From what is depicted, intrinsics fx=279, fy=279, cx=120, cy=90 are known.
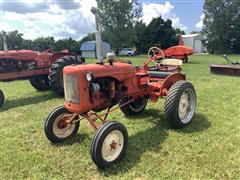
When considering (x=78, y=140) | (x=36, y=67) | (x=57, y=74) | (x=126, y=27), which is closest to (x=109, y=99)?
(x=78, y=140)

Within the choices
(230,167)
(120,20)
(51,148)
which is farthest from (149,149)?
(120,20)

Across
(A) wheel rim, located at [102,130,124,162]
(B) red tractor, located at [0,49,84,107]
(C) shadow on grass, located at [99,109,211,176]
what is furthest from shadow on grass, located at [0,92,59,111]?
(A) wheel rim, located at [102,130,124,162]

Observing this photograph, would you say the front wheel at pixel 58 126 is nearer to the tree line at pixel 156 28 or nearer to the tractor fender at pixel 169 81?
the tractor fender at pixel 169 81

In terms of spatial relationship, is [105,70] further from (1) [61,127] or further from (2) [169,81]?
(2) [169,81]

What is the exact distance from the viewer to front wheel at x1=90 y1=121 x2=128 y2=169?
11.8 feet

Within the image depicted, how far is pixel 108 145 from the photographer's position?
Answer: 12.4ft

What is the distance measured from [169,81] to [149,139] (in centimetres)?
137

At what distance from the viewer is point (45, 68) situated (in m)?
8.95

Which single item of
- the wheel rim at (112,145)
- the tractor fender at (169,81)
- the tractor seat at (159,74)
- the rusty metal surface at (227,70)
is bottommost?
the wheel rim at (112,145)

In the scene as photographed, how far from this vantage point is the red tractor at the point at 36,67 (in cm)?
775

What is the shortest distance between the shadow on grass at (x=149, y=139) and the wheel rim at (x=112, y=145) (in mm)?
141

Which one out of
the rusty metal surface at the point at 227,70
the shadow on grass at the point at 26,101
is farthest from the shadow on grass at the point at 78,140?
the rusty metal surface at the point at 227,70

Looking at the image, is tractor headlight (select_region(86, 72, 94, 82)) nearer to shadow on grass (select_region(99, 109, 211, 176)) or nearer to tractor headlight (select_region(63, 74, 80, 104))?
tractor headlight (select_region(63, 74, 80, 104))

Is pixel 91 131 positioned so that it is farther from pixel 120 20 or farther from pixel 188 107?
pixel 120 20
